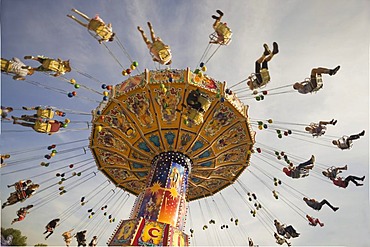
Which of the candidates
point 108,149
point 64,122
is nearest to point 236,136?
point 108,149

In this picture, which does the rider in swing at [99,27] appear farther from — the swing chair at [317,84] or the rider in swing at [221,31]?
the swing chair at [317,84]

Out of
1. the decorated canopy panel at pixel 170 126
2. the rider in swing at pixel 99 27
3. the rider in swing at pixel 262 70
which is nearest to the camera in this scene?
the rider in swing at pixel 99 27

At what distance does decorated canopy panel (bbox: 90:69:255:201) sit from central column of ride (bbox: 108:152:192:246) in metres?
0.77

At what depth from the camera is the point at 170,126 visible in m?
12.1

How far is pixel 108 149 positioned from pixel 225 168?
602 centimetres

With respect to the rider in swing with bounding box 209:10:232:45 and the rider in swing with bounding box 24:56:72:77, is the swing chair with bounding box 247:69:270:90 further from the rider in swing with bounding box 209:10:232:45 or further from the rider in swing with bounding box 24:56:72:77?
the rider in swing with bounding box 24:56:72:77

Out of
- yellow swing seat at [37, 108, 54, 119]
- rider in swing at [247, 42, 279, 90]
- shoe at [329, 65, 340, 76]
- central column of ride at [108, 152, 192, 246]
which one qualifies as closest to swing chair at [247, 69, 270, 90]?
rider in swing at [247, 42, 279, 90]

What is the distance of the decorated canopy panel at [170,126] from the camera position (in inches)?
438

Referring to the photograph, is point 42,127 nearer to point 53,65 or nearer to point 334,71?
point 53,65

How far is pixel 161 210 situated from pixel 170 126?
360cm

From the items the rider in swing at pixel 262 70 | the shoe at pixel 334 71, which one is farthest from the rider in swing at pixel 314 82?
the rider in swing at pixel 262 70

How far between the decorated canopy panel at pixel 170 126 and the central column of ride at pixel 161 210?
77 cm

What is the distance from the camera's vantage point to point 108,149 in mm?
13180

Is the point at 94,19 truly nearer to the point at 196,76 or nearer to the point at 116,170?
the point at 196,76
